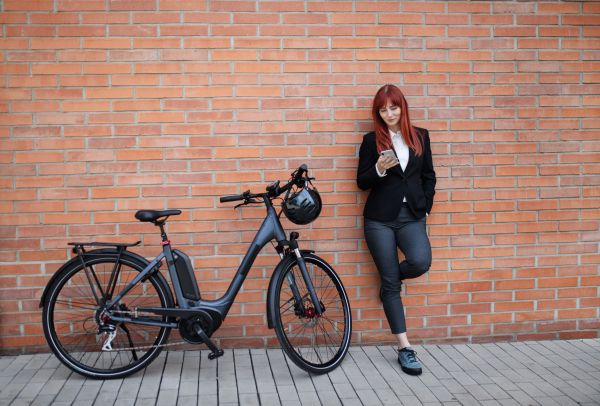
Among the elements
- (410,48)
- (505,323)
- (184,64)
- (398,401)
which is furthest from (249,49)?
(505,323)

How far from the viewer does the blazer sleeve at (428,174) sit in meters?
3.63

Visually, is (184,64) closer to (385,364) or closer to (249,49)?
(249,49)

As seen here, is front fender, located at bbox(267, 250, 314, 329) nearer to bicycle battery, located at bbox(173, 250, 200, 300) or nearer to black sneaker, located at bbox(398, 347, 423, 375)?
bicycle battery, located at bbox(173, 250, 200, 300)

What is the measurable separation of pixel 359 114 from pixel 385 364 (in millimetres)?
1933

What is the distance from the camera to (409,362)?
3.40m

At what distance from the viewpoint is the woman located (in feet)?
11.5

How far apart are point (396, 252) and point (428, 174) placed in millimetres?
652

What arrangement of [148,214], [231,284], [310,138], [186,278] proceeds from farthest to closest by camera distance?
[310,138]
[231,284]
[186,278]
[148,214]

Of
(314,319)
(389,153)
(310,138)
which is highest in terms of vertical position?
(310,138)

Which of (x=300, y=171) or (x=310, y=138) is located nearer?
(x=300, y=171)

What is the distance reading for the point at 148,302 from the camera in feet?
12.1

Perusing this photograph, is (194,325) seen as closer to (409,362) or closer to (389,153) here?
(409,362)

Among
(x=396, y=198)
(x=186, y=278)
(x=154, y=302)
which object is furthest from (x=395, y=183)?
(x=154, y=302)

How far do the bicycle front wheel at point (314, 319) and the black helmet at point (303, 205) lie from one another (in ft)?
1.12
